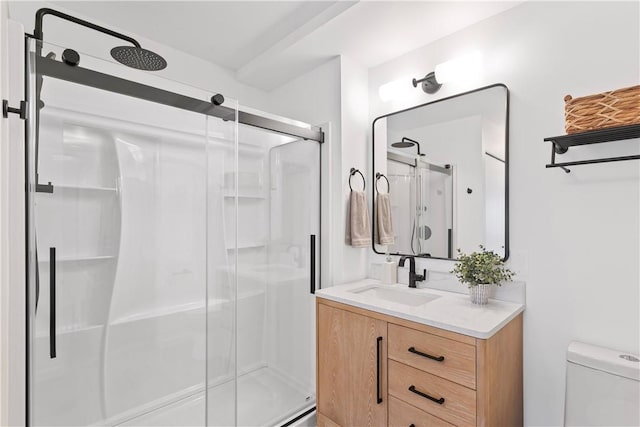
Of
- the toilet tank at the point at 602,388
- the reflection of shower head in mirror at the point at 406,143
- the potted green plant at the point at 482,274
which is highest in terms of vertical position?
the reflection of shower head in mirror at the point at 406,143

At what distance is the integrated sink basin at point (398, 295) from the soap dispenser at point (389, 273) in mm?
70

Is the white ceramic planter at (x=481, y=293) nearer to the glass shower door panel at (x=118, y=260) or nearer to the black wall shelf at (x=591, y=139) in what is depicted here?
the black wall shelf at (x=591, y=139)

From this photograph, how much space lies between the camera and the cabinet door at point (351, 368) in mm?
1508

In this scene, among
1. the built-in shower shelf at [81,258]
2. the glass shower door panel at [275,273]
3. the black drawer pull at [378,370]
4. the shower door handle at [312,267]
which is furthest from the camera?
the shower door handle at [312,267]

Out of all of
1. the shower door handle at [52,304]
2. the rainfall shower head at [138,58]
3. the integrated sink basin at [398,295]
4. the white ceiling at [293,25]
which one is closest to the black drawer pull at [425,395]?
the integrated sink basin at [398,295]

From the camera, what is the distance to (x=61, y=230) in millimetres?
1358

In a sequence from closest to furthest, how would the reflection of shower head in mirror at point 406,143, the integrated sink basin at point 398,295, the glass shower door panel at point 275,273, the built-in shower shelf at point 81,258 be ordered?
1. the built-in shower shelf at point 81,258
2. the integrated sink basin at point 398,295
3. the glass shower door panel at point 275,273
4. the reflection of shower head in mirror at point 406,143

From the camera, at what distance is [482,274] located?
153 cm

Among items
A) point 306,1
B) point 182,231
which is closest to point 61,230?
point 182,231

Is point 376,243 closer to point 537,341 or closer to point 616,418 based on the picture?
point 537,341

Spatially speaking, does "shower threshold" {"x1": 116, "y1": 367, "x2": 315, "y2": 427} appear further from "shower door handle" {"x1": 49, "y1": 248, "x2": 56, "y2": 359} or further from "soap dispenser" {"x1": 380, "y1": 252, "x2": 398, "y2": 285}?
"soap dispenser" {"x1": 380, "y1": 252, "x2": 398, "y2": 285}

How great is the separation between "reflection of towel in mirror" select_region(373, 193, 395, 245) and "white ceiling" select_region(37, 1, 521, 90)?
0.98 m

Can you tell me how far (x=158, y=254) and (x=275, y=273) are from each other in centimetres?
71

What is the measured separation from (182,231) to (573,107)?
Answer: 6.41 ft
